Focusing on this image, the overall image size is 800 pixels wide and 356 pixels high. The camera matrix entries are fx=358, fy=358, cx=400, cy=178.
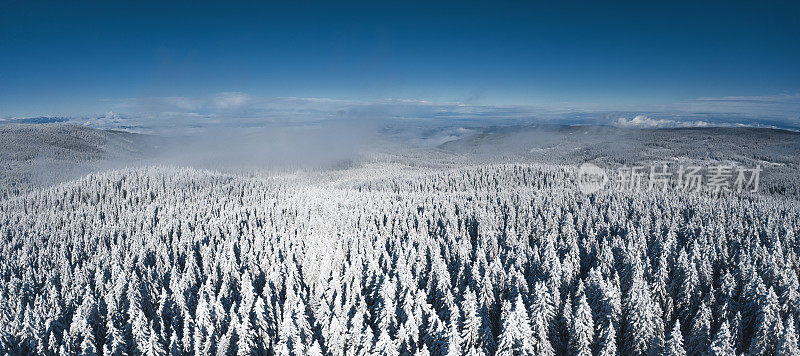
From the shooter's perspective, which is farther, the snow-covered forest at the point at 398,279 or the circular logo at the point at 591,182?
the circular logo at the point at 591,182

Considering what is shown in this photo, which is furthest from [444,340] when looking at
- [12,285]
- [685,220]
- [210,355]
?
[685,220]

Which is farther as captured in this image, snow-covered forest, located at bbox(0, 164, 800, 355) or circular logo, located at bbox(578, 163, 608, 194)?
circular logo, located at bbox(578, 163, 608, 194)

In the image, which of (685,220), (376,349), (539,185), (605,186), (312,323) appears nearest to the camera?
(376,349)

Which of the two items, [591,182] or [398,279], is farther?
[591,182]

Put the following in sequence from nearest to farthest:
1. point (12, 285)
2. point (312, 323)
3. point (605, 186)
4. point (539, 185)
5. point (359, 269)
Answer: point (312, 323), point (12, 285), point (359, 269), point (605, 186), point (539, 185)

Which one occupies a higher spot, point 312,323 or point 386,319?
point 386,319

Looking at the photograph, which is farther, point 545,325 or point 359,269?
point 359,269

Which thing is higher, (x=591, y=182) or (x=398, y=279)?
(x=591, y=182)

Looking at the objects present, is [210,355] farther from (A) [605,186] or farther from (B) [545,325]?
(A) [605,186]
